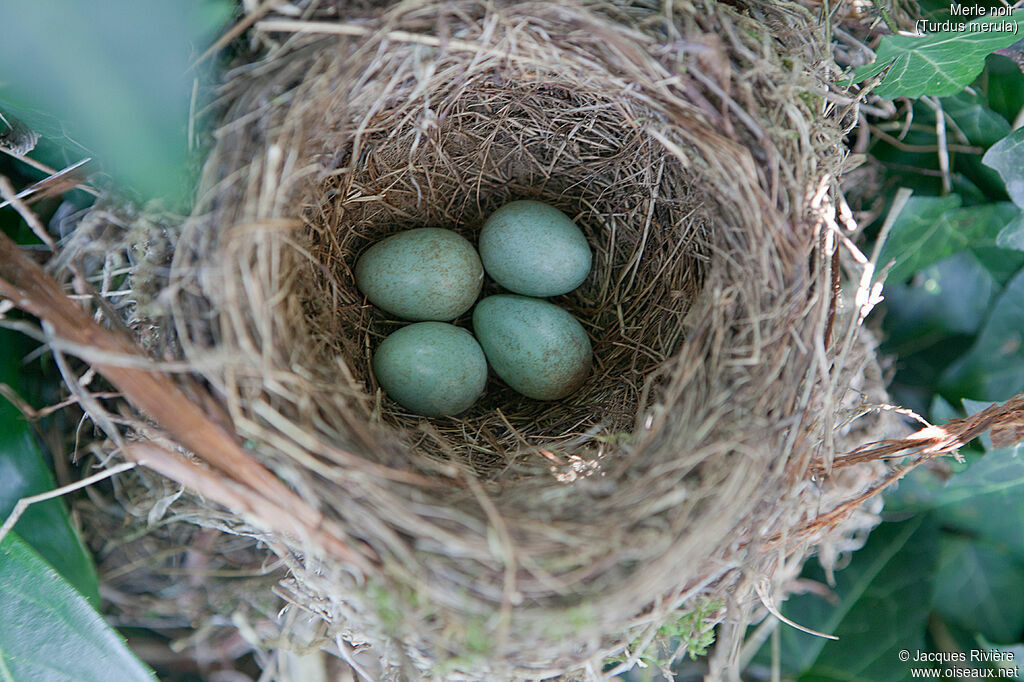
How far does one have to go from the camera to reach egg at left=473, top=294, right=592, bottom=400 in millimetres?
1199

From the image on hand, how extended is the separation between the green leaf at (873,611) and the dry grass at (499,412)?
31cm

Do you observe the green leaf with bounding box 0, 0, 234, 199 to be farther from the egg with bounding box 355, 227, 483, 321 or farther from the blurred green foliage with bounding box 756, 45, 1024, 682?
the blurred green foliage with bounding box 756, 45, 1024, 682

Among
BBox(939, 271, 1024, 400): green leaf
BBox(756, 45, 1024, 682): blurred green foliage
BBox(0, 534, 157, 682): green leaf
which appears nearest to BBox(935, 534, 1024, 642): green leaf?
BBox(756, 45, 1024, 682): blurred green foliage

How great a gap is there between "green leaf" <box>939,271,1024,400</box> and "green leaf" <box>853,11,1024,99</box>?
0.51m

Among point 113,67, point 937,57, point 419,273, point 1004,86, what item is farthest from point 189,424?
point 1004,86

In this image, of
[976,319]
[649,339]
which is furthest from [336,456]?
[976,319]

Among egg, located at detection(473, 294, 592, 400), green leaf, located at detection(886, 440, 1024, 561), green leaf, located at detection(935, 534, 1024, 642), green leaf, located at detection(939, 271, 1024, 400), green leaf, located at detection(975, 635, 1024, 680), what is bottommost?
green leaf, located at detection(975, 635, 1024, 680)

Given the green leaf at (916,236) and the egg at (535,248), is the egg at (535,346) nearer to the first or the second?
the egg at (535,248)

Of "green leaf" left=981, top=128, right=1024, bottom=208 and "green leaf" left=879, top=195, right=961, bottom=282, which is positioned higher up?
"green leaf" left=981, top=128, right=1024, bottom=208

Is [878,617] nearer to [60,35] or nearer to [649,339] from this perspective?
[649,339]

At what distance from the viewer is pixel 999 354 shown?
1.35m

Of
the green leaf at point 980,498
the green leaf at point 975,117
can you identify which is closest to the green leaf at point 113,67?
the green leaf at point 975,117

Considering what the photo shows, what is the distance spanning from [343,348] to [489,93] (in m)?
0.47

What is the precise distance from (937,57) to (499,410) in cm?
85
